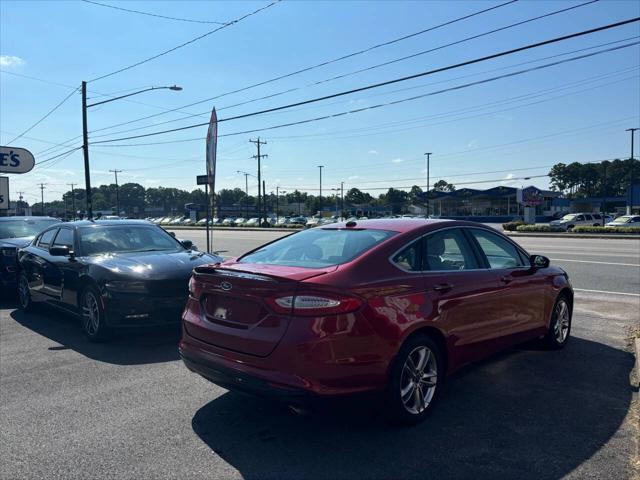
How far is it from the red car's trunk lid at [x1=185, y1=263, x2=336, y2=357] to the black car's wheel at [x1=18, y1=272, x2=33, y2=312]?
571 cm

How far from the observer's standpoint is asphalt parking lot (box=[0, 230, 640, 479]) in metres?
3.38

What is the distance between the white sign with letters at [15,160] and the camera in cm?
1572

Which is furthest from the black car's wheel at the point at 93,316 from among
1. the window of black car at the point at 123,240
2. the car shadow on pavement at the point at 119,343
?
the window of black car at the point at 123,240

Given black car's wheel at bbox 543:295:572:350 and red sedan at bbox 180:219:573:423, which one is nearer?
red sedan at bbox 180:219:573:423

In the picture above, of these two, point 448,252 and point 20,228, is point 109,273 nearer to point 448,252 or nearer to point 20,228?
point 448,252

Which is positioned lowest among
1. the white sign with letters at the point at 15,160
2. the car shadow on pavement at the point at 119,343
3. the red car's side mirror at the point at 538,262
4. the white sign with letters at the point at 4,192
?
the car shadow on pavement at the point at 119,343

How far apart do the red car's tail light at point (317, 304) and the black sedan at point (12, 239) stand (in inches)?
318

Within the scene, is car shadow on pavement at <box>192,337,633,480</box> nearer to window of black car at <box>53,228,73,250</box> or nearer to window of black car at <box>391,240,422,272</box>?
window of black car at <box>391,240,422,272</box>

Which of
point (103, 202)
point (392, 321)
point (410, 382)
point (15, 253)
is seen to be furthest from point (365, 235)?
point (103, 202)

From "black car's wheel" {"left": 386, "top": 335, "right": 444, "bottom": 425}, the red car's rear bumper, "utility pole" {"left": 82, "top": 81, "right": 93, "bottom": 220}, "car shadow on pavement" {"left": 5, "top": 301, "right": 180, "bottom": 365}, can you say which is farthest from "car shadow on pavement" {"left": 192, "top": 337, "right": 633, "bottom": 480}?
"utility pole" {"left": 82, "top": 81, "right": 93, "bottom": 220}

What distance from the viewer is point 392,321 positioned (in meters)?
3.71

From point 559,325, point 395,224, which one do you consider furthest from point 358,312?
point 559,325

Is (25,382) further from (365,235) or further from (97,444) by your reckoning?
(365,235)

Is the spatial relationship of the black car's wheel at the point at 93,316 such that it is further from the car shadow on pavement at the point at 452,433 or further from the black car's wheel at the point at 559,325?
the black car's wheel at the point at 559,325
